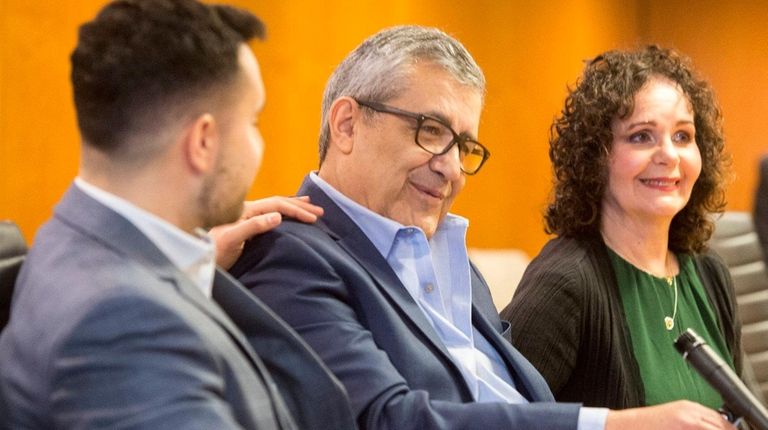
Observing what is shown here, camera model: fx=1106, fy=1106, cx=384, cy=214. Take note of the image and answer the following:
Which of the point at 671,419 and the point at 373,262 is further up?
the point at 373,262

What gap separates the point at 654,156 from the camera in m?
2.67

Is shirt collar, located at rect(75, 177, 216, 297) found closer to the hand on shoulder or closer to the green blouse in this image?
the hand on shoulder

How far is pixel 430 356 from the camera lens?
191 cm

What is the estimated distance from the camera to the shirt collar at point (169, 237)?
4.19 feet

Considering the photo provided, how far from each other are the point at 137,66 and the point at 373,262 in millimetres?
800

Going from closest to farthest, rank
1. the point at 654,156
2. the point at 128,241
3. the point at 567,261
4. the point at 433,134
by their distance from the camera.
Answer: the point at 128,241 → the point at 433,134 → the point at 567,261 → the point at 654,156

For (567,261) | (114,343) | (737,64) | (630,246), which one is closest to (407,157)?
(567,261)

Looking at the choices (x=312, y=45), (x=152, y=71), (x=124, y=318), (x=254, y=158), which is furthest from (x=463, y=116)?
(x=312, y=45)

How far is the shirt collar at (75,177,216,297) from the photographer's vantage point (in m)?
1.28

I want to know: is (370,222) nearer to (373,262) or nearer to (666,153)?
(373,262)

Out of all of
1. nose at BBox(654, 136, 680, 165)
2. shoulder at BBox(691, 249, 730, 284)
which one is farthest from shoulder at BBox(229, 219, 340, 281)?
shoulder at BBox(691, 249, 730, 284)

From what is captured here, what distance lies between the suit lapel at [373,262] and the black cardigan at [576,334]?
531mm

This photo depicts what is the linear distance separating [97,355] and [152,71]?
36 centimetres

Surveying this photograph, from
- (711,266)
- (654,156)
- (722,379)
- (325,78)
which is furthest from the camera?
(325,78)
